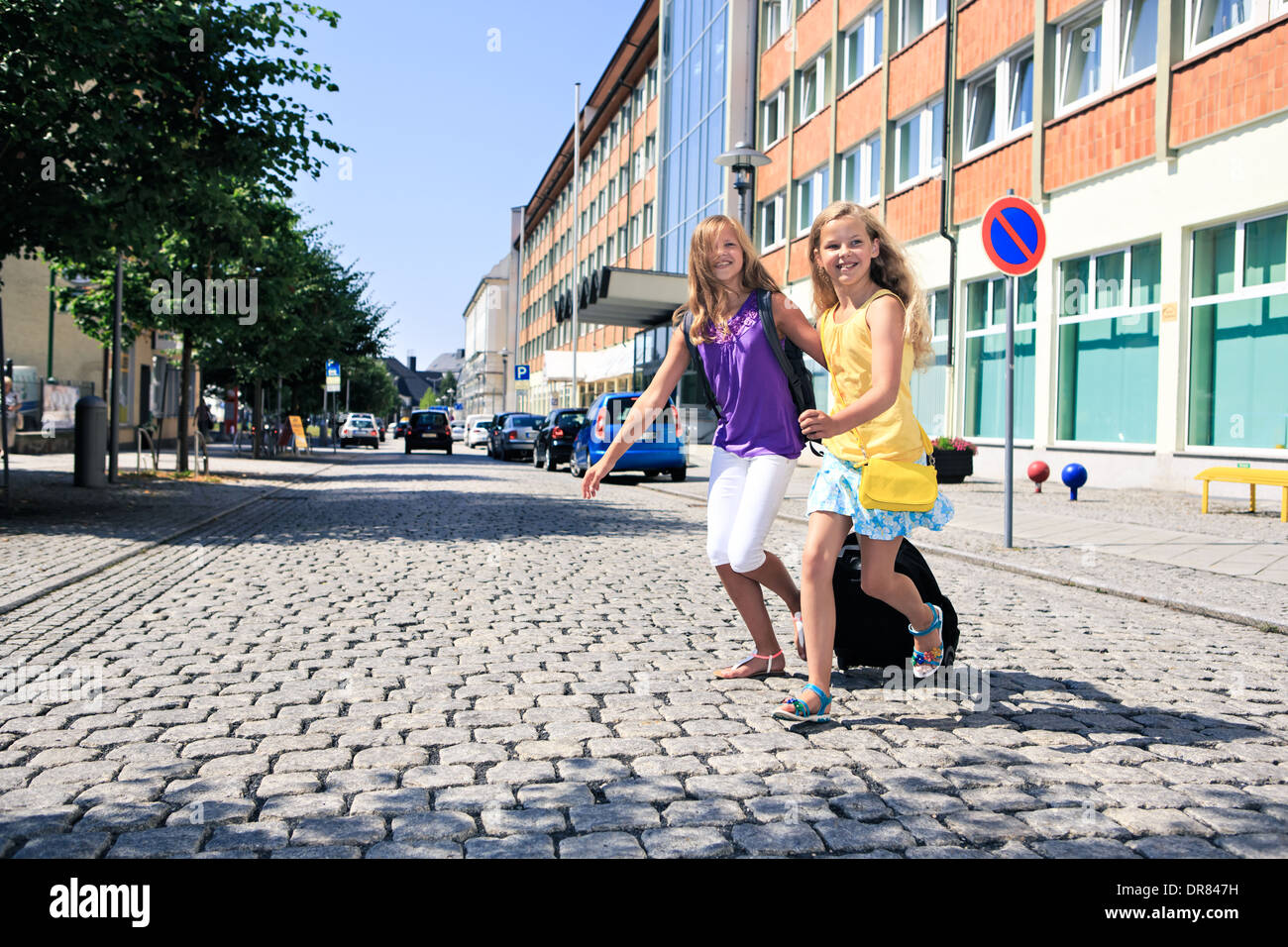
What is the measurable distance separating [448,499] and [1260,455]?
433 inches

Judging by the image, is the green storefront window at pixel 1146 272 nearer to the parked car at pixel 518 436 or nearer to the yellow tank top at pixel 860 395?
the yellow tank top at pixel 860 395

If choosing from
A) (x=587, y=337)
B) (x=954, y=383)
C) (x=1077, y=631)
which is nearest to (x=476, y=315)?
(x=587, y=337)

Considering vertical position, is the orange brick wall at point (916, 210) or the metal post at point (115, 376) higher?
the orange brick wall at point (916, 210)

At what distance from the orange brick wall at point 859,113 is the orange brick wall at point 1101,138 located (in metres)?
7.49

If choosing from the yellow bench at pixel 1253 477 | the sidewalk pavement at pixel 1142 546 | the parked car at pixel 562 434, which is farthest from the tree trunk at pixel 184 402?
the yellow bench at pixel 1253 477

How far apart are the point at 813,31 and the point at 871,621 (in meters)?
28.4

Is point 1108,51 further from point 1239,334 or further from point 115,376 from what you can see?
point 115,376

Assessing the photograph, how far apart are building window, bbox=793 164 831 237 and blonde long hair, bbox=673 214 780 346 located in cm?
2575

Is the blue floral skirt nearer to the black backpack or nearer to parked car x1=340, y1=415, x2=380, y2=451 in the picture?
the black backpack

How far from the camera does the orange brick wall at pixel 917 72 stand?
23219mm

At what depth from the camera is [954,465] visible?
19.2 metres

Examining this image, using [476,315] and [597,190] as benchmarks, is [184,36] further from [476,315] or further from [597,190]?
[476,315]

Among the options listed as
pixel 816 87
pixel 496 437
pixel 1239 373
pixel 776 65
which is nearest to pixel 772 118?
pixel 776 65
